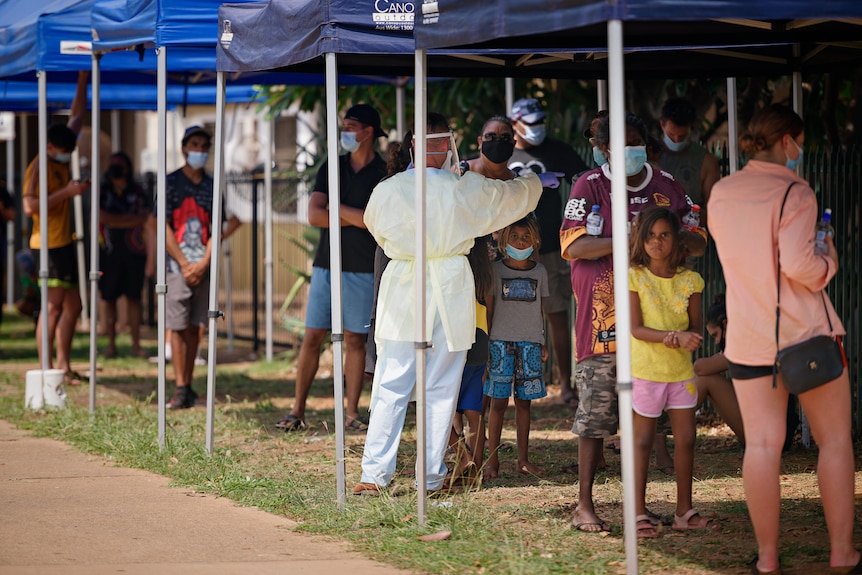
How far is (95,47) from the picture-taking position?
9156 millimetres

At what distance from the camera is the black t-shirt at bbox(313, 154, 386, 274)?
8.48 meters

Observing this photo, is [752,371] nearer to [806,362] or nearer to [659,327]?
[806,362]

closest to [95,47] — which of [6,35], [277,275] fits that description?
[6,35]

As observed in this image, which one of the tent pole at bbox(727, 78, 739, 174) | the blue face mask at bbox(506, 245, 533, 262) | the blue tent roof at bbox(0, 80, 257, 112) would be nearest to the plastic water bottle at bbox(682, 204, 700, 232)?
the blue face mask at bbox(506, 245, 533, 262)

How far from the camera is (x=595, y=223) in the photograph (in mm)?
5914

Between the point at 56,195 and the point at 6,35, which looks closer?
the point at 6,35

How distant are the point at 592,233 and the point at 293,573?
6.94 ft

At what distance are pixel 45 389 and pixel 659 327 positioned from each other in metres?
5.86

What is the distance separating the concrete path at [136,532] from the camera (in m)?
5.45

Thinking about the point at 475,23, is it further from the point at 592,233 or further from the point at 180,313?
the point at 180,313

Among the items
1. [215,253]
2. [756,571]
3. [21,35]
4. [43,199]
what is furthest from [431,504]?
[21,35]

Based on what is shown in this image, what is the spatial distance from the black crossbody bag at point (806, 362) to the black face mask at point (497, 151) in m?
2.16

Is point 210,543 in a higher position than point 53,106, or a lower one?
lower

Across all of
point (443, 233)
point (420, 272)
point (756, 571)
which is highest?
point (443, 233)
